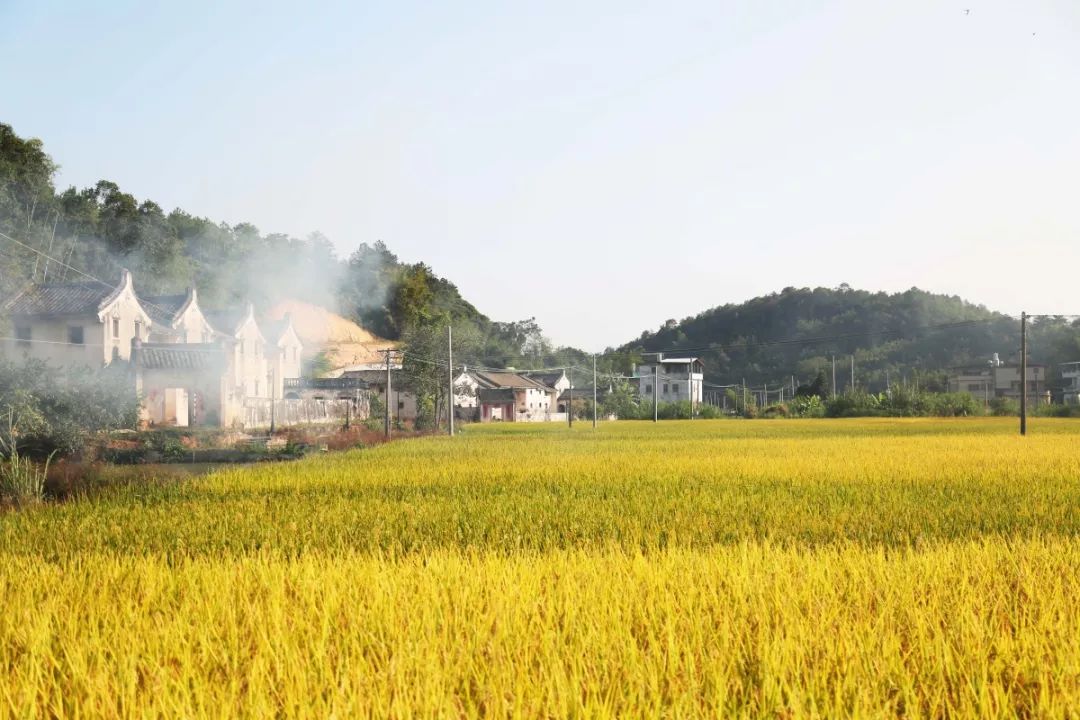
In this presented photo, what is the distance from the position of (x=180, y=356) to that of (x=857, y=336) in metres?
49.5

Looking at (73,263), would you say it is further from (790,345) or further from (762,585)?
(790,345)

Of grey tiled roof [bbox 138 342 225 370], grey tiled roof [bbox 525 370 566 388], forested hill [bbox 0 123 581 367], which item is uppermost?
forested hill [bbox 0 123 581 367]

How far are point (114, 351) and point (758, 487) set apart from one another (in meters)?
28.5

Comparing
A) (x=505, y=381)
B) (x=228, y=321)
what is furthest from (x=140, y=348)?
(x=505, y=381)

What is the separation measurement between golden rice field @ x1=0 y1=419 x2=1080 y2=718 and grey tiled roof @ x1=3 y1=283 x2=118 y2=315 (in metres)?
26.0

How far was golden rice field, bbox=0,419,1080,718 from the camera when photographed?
3377 millimetres

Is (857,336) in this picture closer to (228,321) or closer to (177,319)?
(228,321)

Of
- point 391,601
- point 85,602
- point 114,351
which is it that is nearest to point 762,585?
point 391,601

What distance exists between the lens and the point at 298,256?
85.1m

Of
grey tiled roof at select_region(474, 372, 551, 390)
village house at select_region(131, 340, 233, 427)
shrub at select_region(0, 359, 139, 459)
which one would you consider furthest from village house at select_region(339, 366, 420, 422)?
shrub at select_region(0, 359, 139, 459)

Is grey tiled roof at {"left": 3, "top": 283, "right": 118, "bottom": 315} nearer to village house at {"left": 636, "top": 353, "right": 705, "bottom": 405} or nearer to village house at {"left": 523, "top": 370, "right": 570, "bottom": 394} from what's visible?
village house at {"left": 523, "top": 370, "right": 570, "bottom": 394}

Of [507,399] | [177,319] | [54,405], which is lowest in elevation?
[507,399]

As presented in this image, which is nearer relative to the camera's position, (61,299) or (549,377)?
(61,299)

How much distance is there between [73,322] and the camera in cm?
3378
